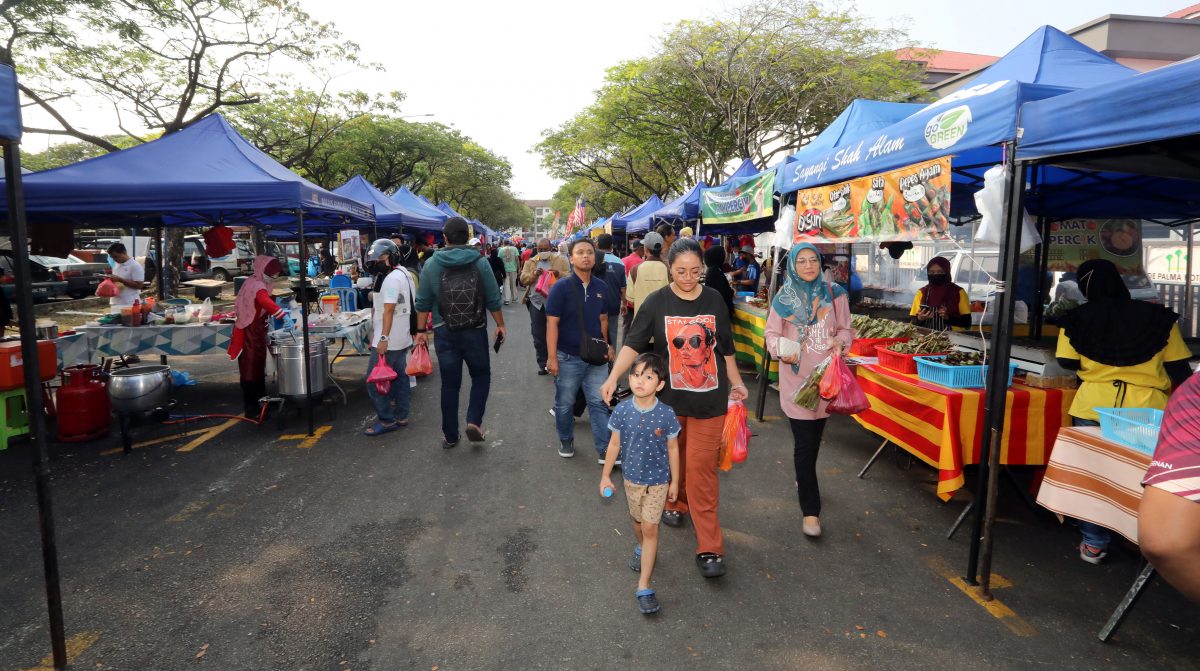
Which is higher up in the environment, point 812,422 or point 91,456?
point 812,422

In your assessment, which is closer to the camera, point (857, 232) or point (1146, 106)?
point (1146, 106)

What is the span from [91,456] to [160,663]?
3.78m

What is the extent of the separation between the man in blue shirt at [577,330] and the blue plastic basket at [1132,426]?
125 inches

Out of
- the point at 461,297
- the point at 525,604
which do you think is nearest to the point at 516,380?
the point at 461,297

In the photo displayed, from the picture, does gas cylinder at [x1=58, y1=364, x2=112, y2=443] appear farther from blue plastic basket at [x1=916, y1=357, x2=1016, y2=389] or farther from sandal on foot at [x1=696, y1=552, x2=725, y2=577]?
blue plastic basket at [x1=916, y1=357, x2=1016, y2=389]

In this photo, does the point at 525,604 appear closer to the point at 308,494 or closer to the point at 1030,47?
the point at 308,494

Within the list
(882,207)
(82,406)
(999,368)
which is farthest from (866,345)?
(82,406)

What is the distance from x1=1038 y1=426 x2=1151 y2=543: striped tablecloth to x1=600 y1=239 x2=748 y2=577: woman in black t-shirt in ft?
5.83

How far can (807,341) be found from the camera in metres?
3.97

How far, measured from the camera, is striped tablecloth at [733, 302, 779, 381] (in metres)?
8.12

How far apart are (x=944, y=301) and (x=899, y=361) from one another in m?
2.70

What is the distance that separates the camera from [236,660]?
2.77 metres

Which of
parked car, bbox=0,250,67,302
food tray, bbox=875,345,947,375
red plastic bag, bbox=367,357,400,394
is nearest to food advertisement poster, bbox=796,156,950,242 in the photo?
food tray, bbox=875,345,947,375

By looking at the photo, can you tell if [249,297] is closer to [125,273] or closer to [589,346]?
[589,346]
